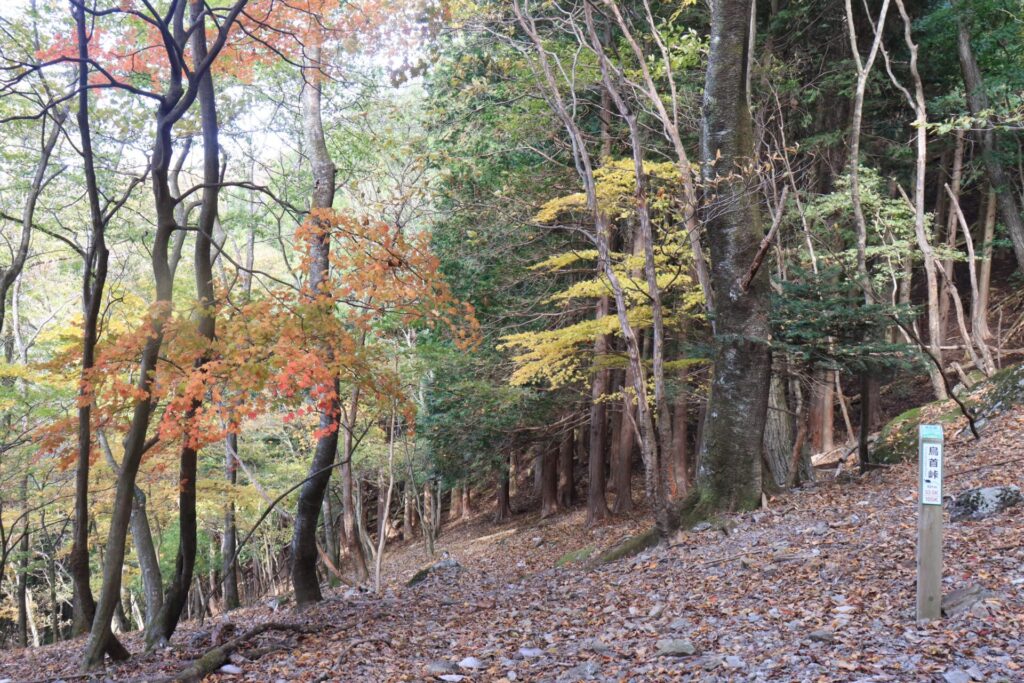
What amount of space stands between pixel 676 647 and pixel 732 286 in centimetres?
494

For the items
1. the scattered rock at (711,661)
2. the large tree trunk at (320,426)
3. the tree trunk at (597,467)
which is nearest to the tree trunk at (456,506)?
the tree trunk at (597,467)

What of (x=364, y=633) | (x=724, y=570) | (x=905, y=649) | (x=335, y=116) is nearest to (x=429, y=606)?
(x=364, y=633)

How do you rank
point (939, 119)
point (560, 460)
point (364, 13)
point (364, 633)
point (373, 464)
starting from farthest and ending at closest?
point (560, 460) < point (373, 464) < point (939, 119) < point (364, 13) < point (364, 633)

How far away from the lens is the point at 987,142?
14.7 m

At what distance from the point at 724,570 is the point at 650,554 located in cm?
164

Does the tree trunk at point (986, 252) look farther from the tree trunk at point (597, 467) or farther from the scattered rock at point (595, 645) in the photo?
the scattered rock at point (595, 645)

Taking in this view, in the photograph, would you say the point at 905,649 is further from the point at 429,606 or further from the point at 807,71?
the point at 807,71

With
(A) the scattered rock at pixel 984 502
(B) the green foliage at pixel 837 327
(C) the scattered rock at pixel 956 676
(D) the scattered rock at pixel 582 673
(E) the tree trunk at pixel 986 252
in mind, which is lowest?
(D) the scattered rock at pixel 582 673

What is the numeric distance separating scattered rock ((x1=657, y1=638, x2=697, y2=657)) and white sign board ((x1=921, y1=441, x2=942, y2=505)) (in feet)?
5.72

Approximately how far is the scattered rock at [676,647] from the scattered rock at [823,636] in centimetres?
75

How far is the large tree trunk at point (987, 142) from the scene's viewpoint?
13.5 m

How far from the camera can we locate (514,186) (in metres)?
12.6

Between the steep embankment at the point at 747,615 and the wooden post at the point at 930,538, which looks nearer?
the steep embankment at the point at 747,615

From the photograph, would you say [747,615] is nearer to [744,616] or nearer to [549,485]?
[744,616]
